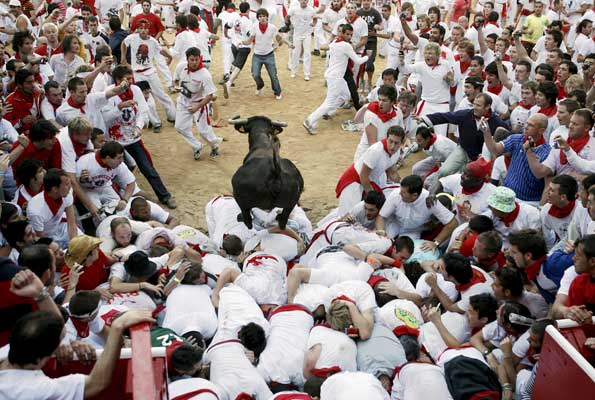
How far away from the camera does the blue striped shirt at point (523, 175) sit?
643 cm

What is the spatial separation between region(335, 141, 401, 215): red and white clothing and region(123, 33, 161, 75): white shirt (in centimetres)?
437

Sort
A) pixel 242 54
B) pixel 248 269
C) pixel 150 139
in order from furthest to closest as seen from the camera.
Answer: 1. pixel 242 54
2. pixel 150 139
3. pixel 248 269

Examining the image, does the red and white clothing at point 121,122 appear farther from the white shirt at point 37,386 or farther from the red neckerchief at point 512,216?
the white shirt at point 37,386

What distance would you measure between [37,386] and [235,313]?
1.93 meters

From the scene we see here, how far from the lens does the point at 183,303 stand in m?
4.89

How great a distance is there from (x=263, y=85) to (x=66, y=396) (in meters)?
9.51

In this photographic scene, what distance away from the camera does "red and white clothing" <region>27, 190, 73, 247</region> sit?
18.8 feet

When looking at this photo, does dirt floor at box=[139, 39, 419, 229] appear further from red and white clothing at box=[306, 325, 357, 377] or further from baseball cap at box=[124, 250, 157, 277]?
red and white clothing at box=[306, 325, 357, 377]

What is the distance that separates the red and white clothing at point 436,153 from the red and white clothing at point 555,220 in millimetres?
2016

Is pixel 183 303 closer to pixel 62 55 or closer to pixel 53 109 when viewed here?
pixel 53 109

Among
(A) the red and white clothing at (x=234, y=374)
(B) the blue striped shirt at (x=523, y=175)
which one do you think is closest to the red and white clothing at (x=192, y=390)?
(A) the red and white clothing at (x=234, y=374)

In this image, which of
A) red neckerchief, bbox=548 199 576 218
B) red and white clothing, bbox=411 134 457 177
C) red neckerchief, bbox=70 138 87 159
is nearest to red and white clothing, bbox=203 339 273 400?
red neckerchief, bbox=548 199 576 218

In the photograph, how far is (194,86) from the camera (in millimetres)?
8578

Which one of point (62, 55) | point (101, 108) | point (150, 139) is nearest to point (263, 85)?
point (150, 139)
